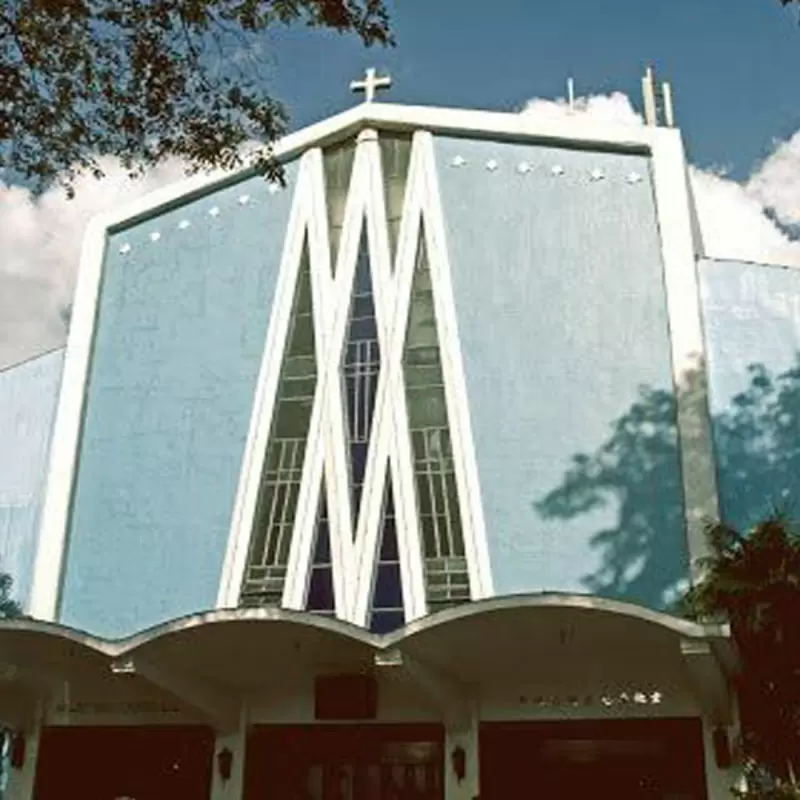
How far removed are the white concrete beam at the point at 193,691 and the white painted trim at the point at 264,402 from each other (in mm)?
1442

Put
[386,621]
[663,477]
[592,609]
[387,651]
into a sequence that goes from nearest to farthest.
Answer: [592,609]
[387,651]
[663,477]
[386,621]

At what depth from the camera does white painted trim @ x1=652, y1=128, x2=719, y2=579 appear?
15.7 metres

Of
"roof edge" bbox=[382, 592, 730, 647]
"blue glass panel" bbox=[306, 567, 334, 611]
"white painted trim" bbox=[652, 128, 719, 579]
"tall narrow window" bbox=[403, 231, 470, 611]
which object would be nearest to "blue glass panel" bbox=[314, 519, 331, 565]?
"blue glass panel" bbox=[306, 567, 334, 611]

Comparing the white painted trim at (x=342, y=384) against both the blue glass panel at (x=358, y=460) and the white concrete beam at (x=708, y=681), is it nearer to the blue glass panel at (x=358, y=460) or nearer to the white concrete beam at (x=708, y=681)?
the blue glass panel at (x=358, y=460)

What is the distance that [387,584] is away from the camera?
1666 cm

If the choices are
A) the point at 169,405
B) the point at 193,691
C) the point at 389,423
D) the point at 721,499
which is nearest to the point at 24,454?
the point at 169,405

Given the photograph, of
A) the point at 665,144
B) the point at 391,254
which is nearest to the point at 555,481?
the point at 391,254

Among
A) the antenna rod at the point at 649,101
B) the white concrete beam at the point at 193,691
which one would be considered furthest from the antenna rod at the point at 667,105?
the white concrete beam at the point at 193,691

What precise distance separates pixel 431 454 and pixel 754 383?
16.9 feet

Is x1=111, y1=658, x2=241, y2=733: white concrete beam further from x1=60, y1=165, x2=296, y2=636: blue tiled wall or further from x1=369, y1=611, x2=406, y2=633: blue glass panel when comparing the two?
x1=369, y1=611, x2=406, y2=633: blue glass panel

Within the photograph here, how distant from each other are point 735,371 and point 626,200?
3450mm

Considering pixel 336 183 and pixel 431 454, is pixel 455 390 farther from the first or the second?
pixel 336 183

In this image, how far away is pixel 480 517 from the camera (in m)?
16.4

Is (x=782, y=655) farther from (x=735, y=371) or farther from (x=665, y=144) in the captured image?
(x=665, y=144)
